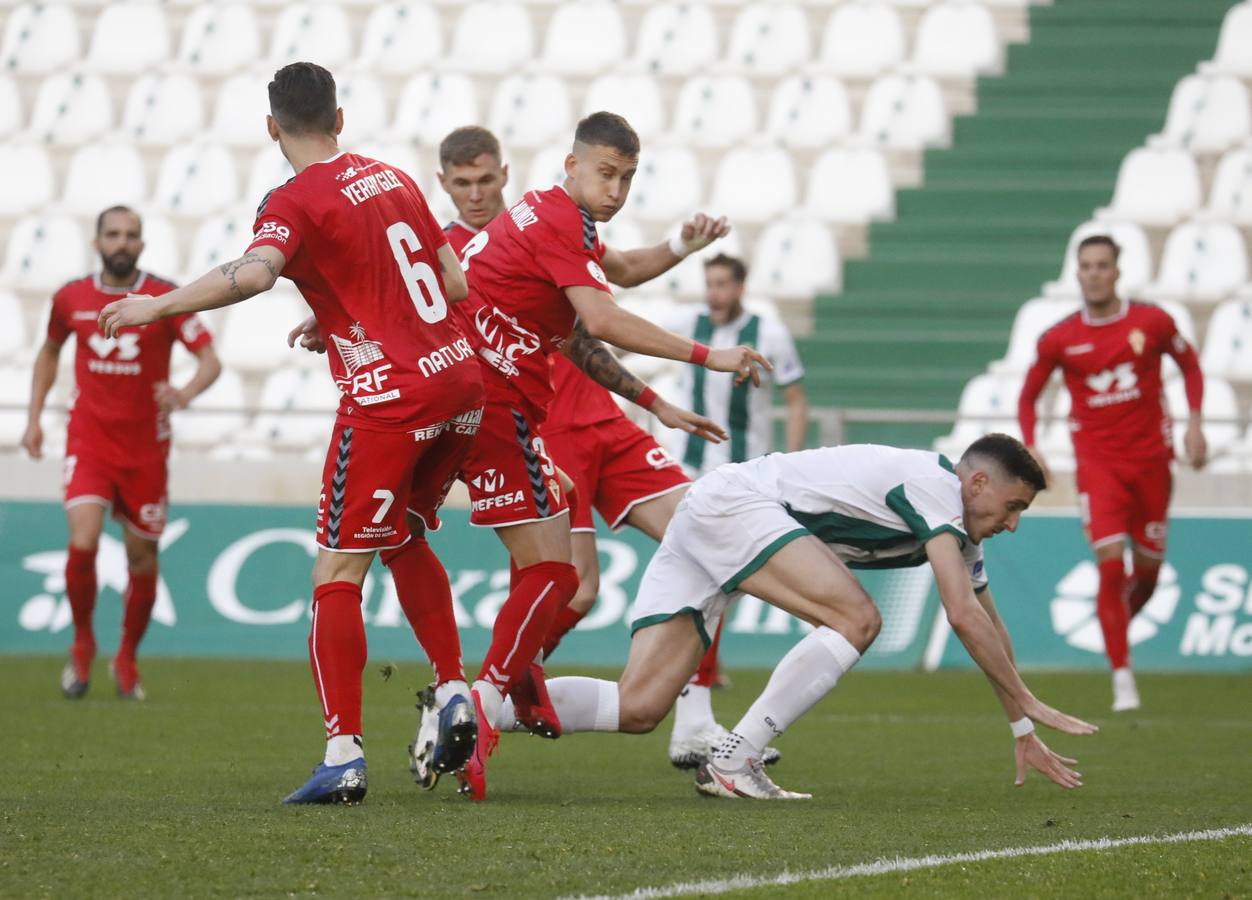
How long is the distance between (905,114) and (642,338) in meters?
12.5

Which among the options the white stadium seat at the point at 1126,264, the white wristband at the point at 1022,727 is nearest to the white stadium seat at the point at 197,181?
the white stadium seat at the point at 1126,264

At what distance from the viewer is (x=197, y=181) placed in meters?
17.8

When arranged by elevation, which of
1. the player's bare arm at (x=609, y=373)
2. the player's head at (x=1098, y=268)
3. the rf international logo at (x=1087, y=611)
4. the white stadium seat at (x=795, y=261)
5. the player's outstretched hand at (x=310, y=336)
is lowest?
the rf international logo at (x=1087, y=611)

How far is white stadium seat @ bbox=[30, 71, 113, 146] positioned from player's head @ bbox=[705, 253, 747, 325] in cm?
1064

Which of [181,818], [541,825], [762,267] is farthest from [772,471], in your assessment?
[762,267]

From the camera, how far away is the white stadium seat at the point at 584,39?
18531mm

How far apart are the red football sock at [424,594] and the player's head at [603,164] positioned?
1.18 metres

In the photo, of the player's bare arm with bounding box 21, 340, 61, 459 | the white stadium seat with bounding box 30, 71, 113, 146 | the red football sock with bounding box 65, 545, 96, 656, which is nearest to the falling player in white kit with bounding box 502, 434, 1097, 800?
the red football sock with bounding box 65, 545, 96, 656

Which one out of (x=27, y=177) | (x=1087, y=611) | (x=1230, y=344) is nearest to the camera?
(x=1087, y=611)

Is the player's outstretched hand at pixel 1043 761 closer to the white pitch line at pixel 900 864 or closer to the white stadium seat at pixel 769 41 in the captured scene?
the white pitch line at pixel 900 864

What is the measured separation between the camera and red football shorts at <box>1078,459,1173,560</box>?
993 centimetres

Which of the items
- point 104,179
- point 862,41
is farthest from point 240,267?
point 862,41

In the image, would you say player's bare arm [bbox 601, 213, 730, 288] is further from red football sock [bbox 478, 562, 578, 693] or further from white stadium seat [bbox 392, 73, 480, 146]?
white stadium seat [bbox 392, 73, 480, 146]

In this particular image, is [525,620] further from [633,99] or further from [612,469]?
[633,99]
